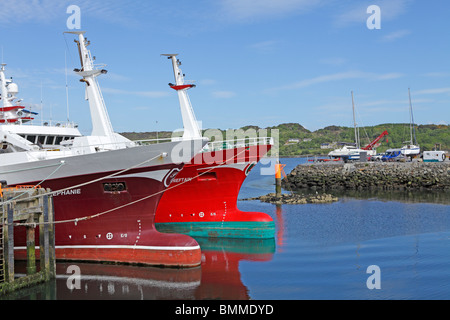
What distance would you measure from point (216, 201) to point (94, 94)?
8.01 m

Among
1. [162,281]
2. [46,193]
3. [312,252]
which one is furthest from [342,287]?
A: [46,193]

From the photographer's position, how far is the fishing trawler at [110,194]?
16.6 meters

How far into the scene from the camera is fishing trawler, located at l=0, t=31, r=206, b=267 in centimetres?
1658

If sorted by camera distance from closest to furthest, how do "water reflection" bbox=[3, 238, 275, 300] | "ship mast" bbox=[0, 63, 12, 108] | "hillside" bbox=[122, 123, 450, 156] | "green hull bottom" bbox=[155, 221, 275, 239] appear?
1. "water reflection" bbox=[3, 238, 275, 300]
2. "green hull bottom" bbox=[155, 221, 275, 239]
3. "ship mast" bbox=[0, 63, 12, 108]
4. "hillside" bbox=[122, 123, 450, 156]

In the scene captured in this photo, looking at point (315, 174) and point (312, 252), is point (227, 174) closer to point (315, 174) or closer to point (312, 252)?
point (312, 252)

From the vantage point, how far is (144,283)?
50.0 feet

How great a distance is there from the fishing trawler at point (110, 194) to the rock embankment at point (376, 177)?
33.3 meters

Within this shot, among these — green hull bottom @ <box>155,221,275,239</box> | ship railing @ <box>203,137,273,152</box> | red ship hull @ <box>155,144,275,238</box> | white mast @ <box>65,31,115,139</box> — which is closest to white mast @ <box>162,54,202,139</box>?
ship railing @ <box>203,137,273,152</box>

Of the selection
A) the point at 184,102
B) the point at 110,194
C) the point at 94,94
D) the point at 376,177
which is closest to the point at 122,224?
the point at 110,194

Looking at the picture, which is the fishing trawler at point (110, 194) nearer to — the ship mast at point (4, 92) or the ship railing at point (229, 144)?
the ship railing at point (229, 144)

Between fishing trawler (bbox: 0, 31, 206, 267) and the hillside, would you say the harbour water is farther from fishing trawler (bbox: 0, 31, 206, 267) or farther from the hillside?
the hillside

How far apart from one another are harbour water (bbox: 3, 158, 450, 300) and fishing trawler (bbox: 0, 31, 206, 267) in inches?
27.3

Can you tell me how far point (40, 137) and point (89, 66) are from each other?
433 cm

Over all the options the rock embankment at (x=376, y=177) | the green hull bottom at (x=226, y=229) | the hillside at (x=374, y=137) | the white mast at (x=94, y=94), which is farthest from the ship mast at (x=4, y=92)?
the hillside at (x=374, y=137)
